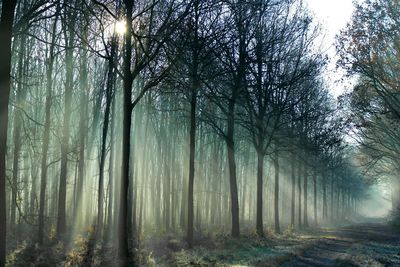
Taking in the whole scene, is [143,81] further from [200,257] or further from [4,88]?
[4,88]

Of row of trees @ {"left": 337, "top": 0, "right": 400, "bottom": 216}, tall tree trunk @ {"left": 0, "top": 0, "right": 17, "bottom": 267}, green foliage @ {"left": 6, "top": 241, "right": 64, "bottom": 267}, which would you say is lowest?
green foliage @ {"left": 6, "top": 241, "right": 64, "bottom": 267}

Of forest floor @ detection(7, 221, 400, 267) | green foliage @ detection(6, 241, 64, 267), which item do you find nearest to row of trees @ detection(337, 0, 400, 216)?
forest floor @ detection(7, 221, 400, 267)

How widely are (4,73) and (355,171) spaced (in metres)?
70.6

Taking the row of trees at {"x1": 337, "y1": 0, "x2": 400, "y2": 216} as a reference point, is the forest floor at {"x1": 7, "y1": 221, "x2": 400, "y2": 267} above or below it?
below

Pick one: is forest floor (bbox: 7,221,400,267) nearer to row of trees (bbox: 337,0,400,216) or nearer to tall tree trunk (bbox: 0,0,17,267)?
tall tree trunk (bbox: 0,0,17,267)

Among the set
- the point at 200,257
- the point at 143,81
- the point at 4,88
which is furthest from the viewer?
the point at 143,81

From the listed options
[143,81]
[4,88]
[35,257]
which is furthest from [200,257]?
[143,81]

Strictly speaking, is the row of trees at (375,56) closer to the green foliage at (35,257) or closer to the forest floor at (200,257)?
the forest floor at (200,257)

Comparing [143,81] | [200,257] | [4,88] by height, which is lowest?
[200,257]

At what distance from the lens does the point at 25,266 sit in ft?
43.7

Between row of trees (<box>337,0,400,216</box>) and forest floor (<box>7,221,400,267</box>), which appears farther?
row of trees (<box>337,0,400,216</box>)

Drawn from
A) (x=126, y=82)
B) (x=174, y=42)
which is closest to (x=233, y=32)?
(x=174, y=42)

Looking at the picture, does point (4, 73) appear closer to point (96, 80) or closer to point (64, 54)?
point (64, 54)

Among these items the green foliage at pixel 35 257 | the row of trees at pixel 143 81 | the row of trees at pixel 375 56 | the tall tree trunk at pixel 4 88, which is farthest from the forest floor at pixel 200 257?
the row of trees at pixel 375 56
